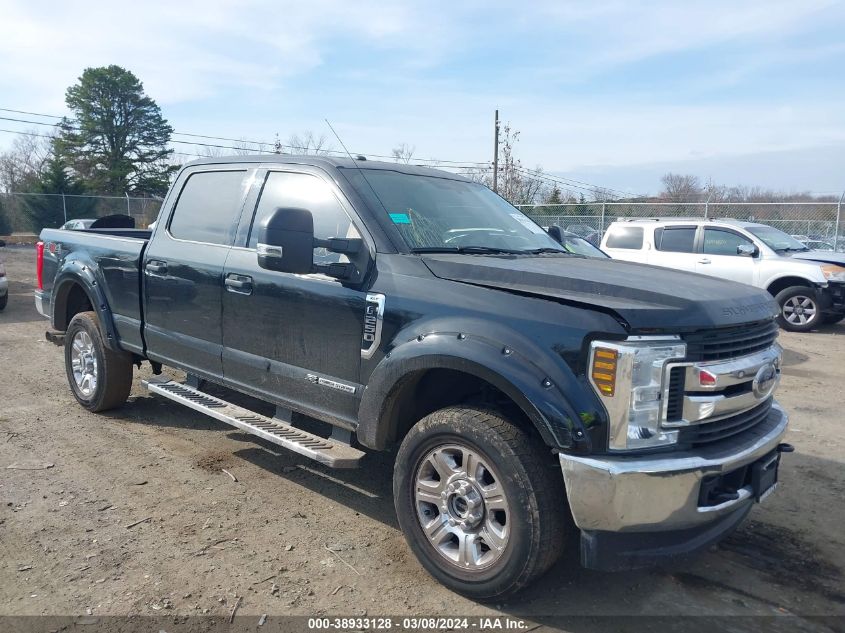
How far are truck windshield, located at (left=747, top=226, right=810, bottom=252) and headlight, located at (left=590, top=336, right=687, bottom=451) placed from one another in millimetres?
10194

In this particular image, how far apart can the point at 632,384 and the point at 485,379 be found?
632 mm

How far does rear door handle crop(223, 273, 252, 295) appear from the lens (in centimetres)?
425

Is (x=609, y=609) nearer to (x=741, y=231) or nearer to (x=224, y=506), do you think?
(x=224, y=506)

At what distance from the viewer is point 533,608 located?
3.15 meters

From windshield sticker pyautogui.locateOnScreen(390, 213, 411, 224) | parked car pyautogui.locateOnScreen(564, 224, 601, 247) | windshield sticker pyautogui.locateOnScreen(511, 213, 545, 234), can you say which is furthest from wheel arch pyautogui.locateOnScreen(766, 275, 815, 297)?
windshield sticker pyautogui.locateOnScreen(390, 213, 411, 224)

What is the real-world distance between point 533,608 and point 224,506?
6.47 ft

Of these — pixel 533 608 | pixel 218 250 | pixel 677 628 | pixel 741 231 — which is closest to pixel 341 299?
pixel 218 250

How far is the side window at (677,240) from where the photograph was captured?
12.3 m

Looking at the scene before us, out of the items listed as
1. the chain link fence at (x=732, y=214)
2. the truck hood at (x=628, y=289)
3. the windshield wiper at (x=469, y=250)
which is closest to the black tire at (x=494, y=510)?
the truck hood at (x=628, y=289)

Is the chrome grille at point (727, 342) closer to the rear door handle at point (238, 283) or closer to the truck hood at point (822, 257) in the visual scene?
the rear door handle at point (238, 283)

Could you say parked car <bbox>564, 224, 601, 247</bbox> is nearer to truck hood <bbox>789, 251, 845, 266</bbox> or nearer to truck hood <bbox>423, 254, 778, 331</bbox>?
truck hood <bbox>789, 251, 845, 266</bbox>

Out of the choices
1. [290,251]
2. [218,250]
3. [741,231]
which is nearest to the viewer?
[290,251]

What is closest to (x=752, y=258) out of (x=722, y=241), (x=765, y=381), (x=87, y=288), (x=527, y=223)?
(x=722, y=241)

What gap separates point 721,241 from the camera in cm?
1208
